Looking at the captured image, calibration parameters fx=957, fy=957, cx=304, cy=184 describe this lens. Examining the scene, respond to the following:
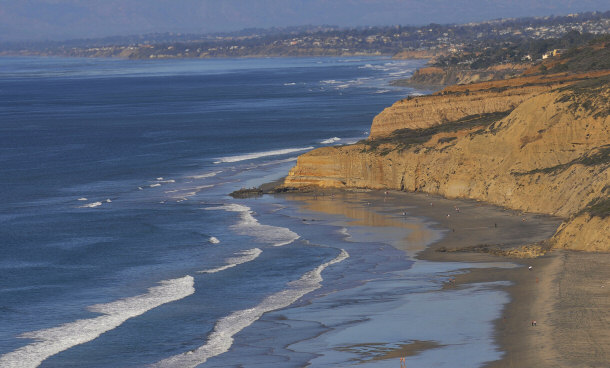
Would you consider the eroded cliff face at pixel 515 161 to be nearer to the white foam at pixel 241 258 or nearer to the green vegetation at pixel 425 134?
the green vegetation at pixel 425 134

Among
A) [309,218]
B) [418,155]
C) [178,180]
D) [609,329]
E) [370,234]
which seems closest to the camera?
[609,329]

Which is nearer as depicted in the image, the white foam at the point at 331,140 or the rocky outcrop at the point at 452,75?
the white foam at the point at 331,140

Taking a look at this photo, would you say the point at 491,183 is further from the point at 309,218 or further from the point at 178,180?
the point at 178,180

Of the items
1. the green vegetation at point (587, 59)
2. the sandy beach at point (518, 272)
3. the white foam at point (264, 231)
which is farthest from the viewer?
the green vegetation at point (587, 59)

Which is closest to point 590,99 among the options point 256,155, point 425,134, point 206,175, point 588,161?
point 588,161

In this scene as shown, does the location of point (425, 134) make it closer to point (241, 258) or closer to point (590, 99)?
point (590, 99)

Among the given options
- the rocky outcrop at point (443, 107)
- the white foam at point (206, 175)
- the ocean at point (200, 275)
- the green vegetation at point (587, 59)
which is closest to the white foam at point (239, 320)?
the ocean at point (200, 275)

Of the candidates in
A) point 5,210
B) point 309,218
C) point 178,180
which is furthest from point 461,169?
point 5,210
